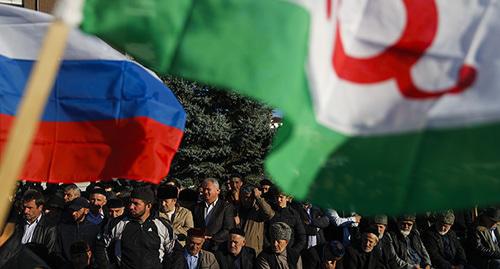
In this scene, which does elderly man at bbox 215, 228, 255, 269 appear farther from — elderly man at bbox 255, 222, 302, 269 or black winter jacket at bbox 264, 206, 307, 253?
black winter jacket at bbox 264, 206, 307, 253

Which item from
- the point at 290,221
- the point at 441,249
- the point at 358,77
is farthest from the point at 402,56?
the point at 441,249

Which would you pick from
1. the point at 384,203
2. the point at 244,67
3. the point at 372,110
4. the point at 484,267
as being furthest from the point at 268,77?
the point at 484,267

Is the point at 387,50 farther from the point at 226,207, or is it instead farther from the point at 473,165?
the point at 226,207

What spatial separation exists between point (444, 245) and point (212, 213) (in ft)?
9.22

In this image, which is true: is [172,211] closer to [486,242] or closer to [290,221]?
[290,221]

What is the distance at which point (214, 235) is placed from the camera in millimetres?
8344

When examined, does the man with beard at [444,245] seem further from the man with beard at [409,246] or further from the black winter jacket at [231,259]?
the black winter jacket at [231,259]

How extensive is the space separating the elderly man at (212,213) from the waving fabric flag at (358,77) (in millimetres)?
5509

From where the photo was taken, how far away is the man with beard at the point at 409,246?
28.3 feet

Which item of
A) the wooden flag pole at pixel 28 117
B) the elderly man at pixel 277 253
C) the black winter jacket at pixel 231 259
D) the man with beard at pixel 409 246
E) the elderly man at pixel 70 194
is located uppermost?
the wooden flag pole at pixel 28 117

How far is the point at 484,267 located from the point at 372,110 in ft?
23.2

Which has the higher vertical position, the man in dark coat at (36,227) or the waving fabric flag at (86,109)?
the waving fabric flag at (86,109)

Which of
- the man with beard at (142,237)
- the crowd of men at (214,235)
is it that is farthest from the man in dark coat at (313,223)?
the man with beard at (142,237)

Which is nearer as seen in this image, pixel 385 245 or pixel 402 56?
pixel 402 56
